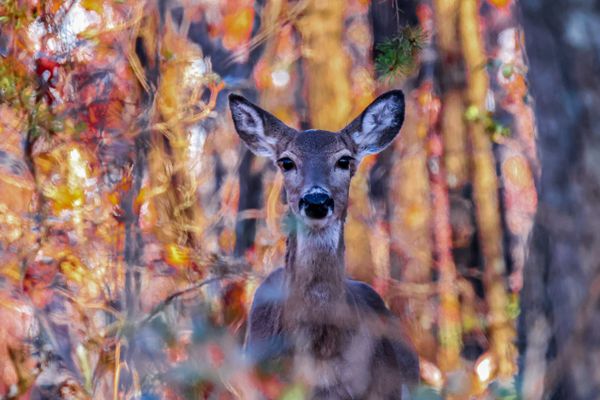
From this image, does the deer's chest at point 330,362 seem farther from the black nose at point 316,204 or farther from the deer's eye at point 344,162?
the deer's eye at point 344,162

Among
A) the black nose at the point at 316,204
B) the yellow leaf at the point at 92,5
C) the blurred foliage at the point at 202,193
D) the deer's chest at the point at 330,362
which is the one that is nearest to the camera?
the deer's chest at the point at 330,362

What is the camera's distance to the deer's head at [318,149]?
507cm

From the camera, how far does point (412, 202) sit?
29.1 feet

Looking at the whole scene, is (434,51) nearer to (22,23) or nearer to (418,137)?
(418,137)

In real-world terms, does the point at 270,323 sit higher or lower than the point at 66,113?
lower

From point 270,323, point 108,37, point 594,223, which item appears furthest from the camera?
point 108,37

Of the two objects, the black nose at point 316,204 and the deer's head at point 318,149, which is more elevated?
the deer's head at point 318,149

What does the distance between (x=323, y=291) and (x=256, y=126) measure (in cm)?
129

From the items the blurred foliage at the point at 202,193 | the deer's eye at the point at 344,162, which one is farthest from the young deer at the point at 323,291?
the blurred foliage at the point at 202,193

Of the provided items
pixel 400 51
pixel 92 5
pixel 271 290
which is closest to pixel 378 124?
pixel 400 51

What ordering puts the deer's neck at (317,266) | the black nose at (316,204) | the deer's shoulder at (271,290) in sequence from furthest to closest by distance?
the deer's shoulder at (271,290) < the deer's neck at (317,266) < the black nose at (316,204)

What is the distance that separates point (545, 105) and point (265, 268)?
3.57m

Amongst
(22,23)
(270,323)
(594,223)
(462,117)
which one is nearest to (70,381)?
(270,323)

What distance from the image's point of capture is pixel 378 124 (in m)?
5.81
